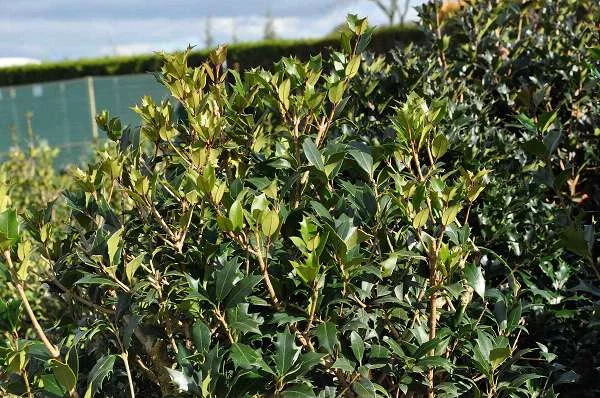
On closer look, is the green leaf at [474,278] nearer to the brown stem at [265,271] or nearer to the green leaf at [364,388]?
the green leaf at [364,388]

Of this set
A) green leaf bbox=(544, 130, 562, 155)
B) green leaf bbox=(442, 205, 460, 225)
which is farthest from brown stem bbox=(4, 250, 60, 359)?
green leaf bbox=(544, 130, 562, 155)

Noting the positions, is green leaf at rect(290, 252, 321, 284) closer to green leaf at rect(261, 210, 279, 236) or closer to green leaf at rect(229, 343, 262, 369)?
green leaf at rect(261, 210, 279, 236)

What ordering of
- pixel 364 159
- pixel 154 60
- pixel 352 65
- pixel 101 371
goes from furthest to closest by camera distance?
pixel 154 60 → pixel 352 65 → pixel 364 159 → pixel 101 371

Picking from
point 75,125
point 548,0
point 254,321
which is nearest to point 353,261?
point 254,321

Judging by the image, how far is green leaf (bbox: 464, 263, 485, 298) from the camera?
2.14 m

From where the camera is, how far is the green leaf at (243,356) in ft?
6.07

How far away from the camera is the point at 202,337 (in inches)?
75.6

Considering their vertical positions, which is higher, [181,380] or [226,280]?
[226,280]

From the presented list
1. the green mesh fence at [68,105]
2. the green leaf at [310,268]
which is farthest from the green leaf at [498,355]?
the green mesh fence at [68,105]

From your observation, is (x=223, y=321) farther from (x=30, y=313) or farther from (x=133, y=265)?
(x=30, y=313)

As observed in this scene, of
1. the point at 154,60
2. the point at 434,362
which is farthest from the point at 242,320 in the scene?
the point at 154,60

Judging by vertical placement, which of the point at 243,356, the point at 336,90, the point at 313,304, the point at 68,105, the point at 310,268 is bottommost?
the point at 68,105

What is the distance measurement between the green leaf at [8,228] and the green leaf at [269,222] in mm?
628

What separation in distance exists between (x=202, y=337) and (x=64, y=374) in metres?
0.35
